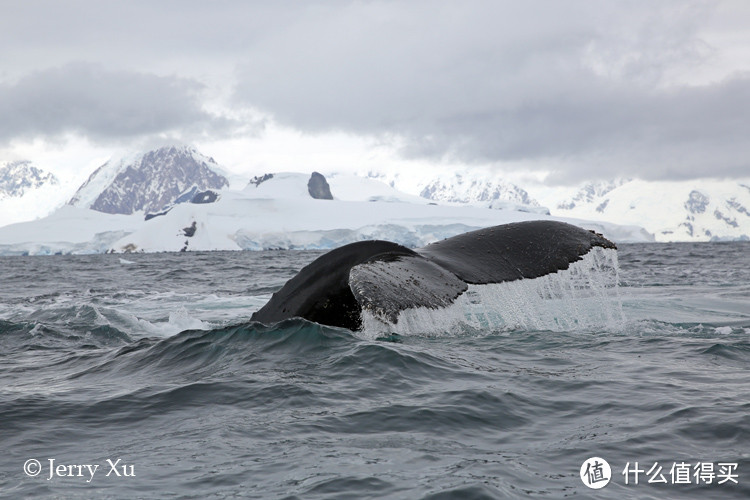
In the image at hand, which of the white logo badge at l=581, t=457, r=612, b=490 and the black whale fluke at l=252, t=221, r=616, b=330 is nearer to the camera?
the white logo badge at l=581, t=457, r=612, b=490

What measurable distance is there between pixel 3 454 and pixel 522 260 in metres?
3.54

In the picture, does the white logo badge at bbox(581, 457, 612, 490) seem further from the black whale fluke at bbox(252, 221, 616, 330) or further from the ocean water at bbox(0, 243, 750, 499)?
the black whale fluke at bbox(252, 221, 616, 330)

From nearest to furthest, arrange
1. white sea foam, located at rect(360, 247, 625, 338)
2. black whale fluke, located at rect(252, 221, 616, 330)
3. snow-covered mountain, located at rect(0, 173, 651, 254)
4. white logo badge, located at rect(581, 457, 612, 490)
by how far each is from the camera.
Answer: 1. white logo badge, located at rect(581, 457, 612, 490)
2. black whale fluke, located at rect(252, 221, 616, 330)
3. white sea foam, located at rect(360, 247, 625, 338)
4. snow-covered mountain, located at rect(0, 173, 651, 254)

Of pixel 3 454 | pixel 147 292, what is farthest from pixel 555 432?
pixel 147 292

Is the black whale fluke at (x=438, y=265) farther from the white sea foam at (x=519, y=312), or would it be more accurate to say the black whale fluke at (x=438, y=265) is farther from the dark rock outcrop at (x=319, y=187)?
the dark rock outcrop at (x=319, y=187)

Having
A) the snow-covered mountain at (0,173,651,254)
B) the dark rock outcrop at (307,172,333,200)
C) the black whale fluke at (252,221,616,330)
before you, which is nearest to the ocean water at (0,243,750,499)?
the black whale fluke at (252,221,616,330)

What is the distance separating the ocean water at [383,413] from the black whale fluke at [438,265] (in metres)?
0.17

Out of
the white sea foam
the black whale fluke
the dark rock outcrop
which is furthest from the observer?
the dark rock outcrop

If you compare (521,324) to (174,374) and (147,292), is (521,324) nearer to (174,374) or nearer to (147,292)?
(174,374)

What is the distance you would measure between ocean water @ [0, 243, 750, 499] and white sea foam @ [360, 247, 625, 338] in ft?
0.31

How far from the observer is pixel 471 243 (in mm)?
5676

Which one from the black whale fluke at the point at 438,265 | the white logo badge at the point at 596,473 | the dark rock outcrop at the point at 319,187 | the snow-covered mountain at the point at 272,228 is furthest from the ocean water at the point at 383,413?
the dark rock outcrop at the point at 319,187

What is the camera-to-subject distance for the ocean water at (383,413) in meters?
3.09

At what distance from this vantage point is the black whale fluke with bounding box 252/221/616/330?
4.90m
